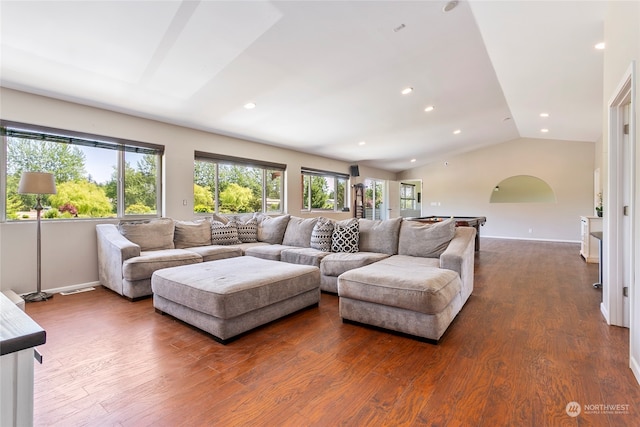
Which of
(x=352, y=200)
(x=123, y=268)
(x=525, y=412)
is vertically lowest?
(x=525, y=412)

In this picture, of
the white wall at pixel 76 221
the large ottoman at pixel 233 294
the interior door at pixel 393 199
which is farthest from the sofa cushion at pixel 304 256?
the interior door at pixel 393 199

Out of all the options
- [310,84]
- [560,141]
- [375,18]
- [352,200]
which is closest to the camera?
[375,18]

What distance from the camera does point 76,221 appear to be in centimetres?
387

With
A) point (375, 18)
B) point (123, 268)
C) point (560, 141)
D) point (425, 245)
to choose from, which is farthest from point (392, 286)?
point (560, 141)

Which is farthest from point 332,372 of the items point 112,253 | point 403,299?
point 112,253

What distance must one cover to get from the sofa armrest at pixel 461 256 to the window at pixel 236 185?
4.08 m

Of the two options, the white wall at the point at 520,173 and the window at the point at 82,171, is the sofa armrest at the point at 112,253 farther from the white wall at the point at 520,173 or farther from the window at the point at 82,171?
the white wall at the point at 520,173

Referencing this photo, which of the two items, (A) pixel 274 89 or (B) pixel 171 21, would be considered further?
(A) pixel 274 89

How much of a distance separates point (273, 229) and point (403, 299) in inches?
122

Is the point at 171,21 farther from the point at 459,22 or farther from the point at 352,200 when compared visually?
the point at 352,200

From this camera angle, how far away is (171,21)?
2.52m

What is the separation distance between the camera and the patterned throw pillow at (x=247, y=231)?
16.7 ft

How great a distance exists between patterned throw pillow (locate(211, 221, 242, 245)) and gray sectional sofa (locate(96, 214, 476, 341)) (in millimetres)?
15

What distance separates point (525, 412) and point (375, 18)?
3.10 metres
